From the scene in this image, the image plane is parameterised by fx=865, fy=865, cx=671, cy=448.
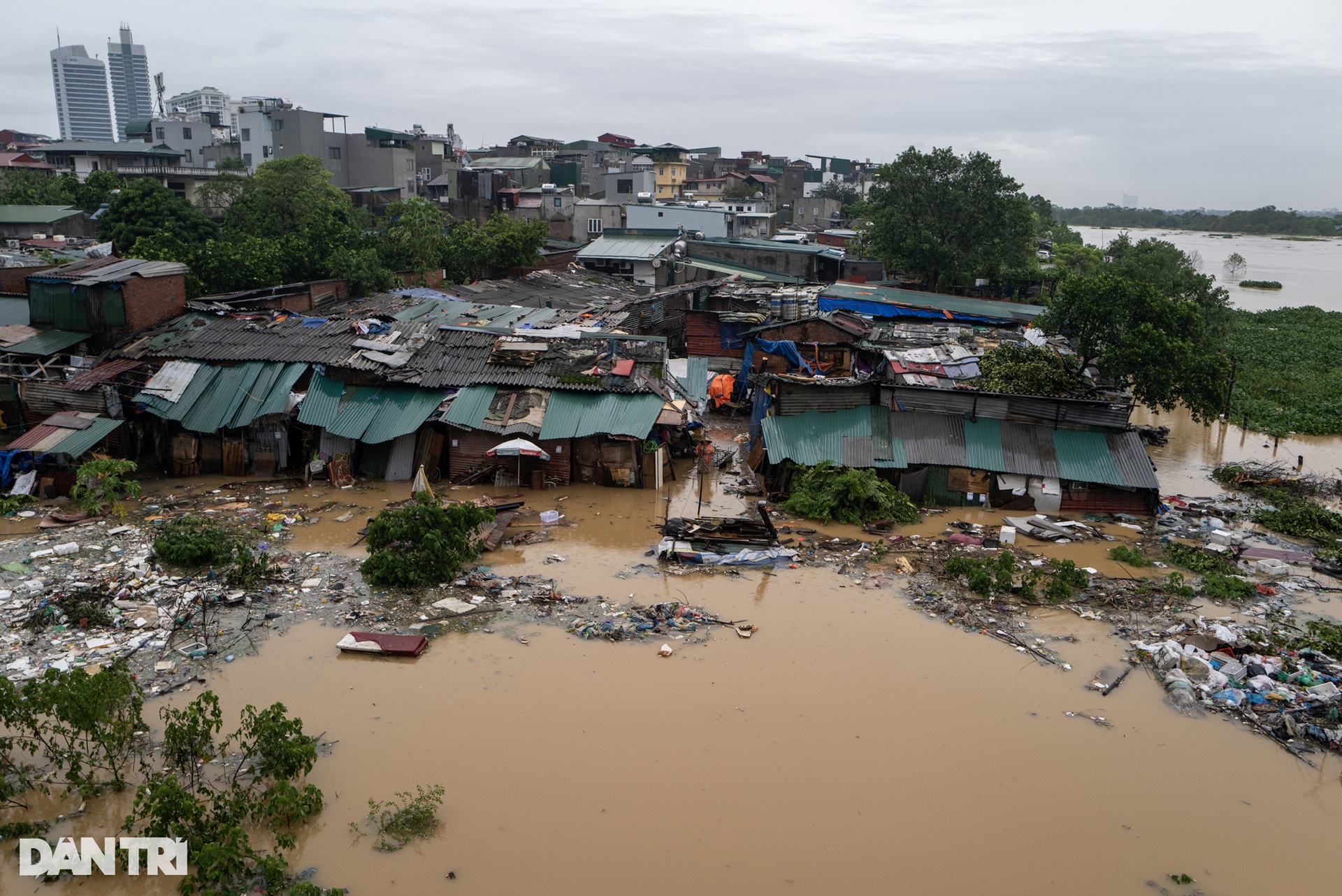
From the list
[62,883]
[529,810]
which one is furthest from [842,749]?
[62,883]

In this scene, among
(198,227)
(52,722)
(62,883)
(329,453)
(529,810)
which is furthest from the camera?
(198,227)

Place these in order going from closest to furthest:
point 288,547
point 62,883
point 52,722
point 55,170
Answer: point 62,883
point 52,722
point 288,547
point 55,170

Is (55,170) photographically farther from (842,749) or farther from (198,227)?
(842,749)

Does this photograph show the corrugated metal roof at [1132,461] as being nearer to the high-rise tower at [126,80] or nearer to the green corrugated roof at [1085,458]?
the green corrugated roof at [1085,458]

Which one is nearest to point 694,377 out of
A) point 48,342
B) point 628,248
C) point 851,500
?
point 851,500

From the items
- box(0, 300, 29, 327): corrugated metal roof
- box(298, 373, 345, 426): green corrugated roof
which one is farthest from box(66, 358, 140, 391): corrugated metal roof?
box(298, 373, 345, 426): green corrugated roof

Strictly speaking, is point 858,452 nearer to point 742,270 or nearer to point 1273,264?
point 742,270
